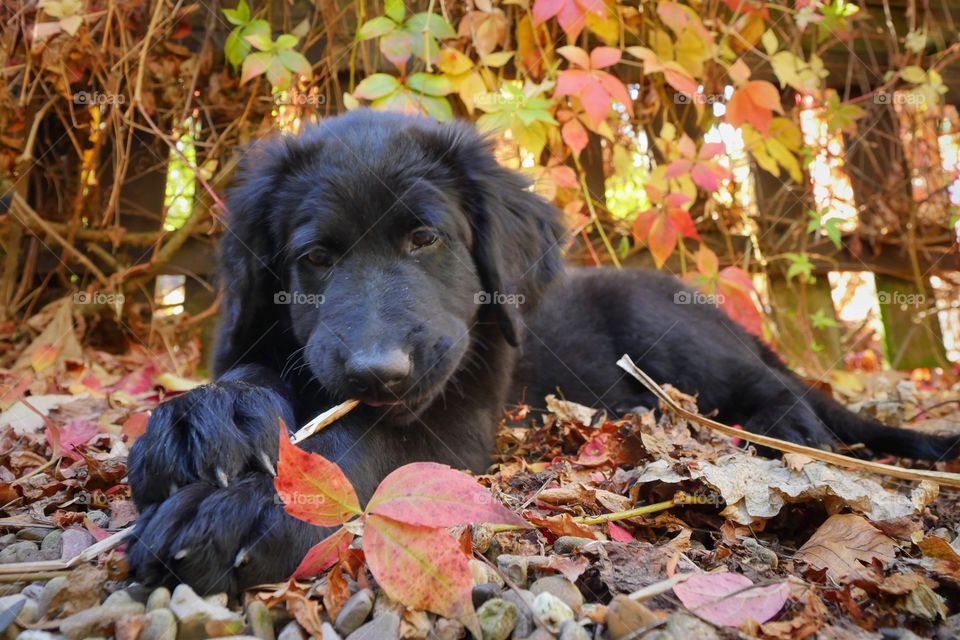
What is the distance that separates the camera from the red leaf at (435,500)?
4.01ft

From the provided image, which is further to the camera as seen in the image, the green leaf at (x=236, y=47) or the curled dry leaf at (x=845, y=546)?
the green leaf at (x=236, y=47)

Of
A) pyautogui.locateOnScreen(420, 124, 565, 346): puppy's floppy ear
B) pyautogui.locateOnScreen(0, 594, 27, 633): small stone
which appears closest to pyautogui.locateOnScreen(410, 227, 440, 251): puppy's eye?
pyautogui.locateOnScreen(420, 124, 565, 346): puppy's floppy ear

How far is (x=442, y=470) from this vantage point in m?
1.28

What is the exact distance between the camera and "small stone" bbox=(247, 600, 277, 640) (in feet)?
3.88

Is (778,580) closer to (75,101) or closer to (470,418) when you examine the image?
(470,418)

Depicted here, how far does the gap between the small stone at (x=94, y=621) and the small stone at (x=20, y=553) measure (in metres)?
0.40

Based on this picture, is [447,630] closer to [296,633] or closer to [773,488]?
[296,633]

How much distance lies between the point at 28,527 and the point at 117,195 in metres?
2.93

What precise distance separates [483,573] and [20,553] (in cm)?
91

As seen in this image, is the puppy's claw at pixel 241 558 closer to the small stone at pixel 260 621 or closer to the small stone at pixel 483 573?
the small stone at pixel 260 621

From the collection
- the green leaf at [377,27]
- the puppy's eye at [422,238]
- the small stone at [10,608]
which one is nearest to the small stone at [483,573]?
the small stone at [10,608]

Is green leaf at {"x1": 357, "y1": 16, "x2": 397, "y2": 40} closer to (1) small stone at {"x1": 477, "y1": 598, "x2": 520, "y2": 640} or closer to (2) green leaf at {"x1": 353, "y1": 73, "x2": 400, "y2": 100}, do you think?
(2) green leaf at {"x1": 353, "y1": 73, "x2": 400, "y2": 100}

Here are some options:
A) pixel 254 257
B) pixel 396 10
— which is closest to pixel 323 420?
pixel 254 257

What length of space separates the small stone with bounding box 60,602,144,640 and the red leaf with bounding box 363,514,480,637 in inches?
14.6
